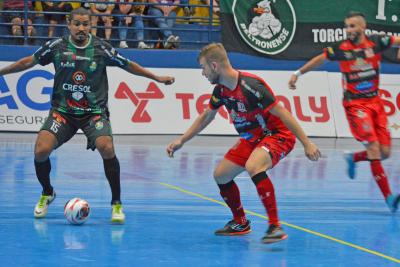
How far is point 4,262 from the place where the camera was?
639 cm

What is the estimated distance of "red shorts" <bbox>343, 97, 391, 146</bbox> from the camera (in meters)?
9.61

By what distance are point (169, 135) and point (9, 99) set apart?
3516 mm

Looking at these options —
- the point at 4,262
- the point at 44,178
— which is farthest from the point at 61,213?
the point at 4,262

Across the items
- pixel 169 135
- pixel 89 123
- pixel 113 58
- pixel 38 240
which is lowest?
pixel 169 135

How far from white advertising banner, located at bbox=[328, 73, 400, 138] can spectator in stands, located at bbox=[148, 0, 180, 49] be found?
3.80 meters

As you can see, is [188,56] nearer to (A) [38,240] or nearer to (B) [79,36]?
(B) [79,36]

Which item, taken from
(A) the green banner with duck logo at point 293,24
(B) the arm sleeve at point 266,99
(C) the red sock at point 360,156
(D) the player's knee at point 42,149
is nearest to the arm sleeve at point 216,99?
(B) the arm sleeve at point 266,99

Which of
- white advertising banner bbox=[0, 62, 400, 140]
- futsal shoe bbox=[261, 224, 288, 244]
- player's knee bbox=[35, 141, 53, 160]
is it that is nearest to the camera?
futsal shoe bbox=[261, 224, 288, 244]

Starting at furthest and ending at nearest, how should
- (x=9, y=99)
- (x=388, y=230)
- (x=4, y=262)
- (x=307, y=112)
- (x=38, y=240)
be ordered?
(x=307, y=112)
(x=9, y=99)
(x=388, y=230)
(x=38, y=240)
(x=4, y=262)

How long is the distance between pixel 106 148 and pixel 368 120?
311 cm

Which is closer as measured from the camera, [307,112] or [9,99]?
[9,99]

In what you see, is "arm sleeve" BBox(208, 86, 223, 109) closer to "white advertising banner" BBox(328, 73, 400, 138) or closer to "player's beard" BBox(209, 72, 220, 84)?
"player's beard" BBox(209, 72, 220, 84)

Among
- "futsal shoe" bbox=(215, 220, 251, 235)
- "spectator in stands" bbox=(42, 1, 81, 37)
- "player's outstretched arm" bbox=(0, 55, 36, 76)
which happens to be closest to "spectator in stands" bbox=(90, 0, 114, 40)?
"spectator in stands" bbox=(42, 1, 81, 37)

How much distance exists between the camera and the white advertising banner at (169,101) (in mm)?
18000
